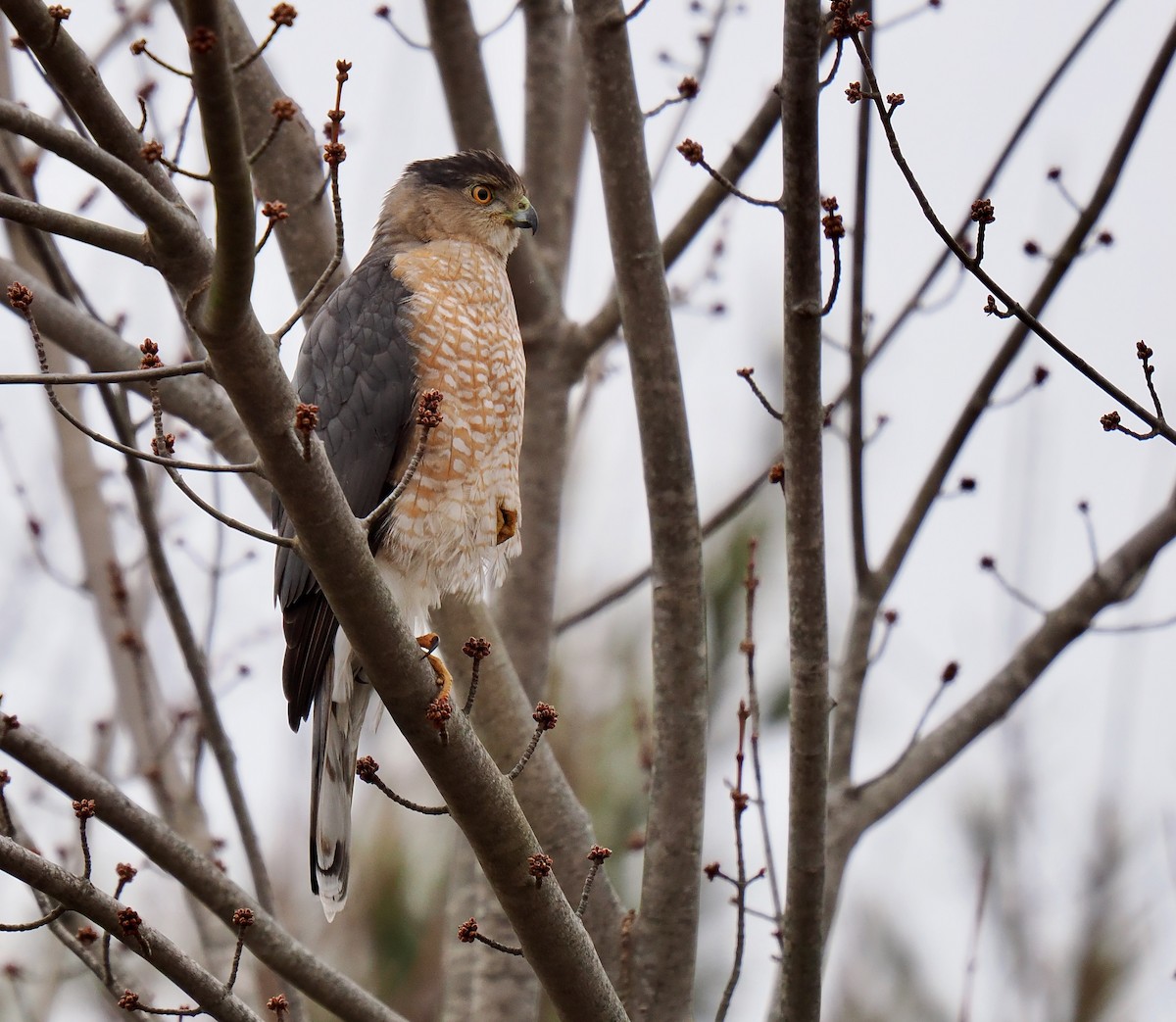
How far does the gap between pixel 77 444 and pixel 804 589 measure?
3.06 m

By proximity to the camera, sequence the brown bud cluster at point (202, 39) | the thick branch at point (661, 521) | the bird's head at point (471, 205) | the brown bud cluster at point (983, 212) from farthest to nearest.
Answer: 1. the bird's head at point (471, 205)
2. the thick branch at point (661, 521)
3. the brown bud cluster at point (983, 212)
4. the brown bud cluster at point (202, 39)

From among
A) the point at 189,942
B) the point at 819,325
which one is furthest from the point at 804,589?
the point at 189,942

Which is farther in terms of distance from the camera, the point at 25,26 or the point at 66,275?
the point at 66,275

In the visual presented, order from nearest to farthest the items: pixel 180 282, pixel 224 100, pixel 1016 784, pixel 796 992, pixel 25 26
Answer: pixel 224 100 < pixel 25 26 < pixel 180 282 < pixel 796 992 < pixel 1016 784

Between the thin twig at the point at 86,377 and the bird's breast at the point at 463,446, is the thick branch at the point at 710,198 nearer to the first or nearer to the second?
the bird's breast at the point at 463,446

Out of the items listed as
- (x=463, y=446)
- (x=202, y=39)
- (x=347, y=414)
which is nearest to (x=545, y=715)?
(x=463, y=446)

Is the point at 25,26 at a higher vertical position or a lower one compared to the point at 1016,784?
lower

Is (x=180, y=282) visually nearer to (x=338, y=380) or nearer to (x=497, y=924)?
(x=338, y=380)

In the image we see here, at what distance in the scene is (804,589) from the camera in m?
3.17

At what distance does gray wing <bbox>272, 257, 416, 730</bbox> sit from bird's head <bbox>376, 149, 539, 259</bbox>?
52cm

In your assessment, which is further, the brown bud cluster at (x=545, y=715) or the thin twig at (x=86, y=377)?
the brown bud cluster at (x=545, y=715)

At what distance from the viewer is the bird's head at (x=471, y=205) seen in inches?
184

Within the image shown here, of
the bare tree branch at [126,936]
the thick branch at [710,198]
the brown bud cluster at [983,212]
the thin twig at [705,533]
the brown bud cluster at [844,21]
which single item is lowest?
the bare tree branch at [126,936]

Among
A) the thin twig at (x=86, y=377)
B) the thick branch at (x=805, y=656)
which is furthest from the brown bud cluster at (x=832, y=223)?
the thin twig at (x=86, y=377)
